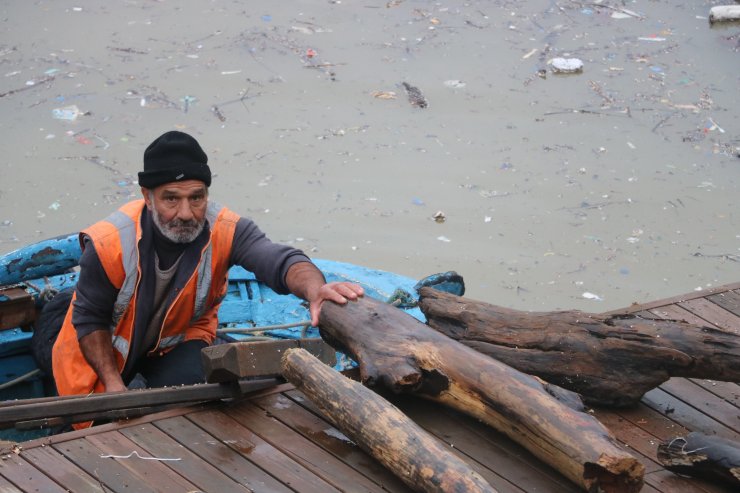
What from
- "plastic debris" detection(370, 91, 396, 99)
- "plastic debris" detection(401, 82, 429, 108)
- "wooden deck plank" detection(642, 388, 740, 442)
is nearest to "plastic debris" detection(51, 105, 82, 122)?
"plastic debris" detection(370, 91, 396, 99)

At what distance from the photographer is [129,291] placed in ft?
12.5

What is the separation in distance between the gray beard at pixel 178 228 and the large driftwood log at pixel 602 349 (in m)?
1.05

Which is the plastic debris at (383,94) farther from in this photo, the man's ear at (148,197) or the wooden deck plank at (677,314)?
the man's ear at (148,197)

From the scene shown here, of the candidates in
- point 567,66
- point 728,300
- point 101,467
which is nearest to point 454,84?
point 567,66

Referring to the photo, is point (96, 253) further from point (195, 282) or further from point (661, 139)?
point (661, 139)

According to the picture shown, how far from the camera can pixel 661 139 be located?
28.9 ft

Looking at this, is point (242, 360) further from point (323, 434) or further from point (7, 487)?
point (7, 487)

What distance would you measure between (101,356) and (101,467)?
0.92 metres

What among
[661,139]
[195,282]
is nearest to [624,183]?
[661,139]

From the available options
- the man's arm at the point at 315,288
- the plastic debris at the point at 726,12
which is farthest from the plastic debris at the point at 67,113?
the plastic debris at the point at 726,12

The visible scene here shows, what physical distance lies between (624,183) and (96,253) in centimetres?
543

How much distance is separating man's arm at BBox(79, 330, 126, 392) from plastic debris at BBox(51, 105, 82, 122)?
5.17 meters

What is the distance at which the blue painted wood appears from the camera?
4.65 metres

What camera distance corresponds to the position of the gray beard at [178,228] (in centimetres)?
381
